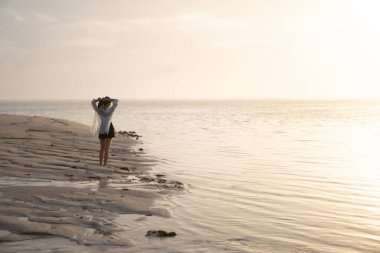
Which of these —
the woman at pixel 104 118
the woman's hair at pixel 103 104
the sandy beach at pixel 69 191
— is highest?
the woman's hair at pixel 103 104

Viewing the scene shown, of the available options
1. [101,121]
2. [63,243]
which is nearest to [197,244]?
[63,243]

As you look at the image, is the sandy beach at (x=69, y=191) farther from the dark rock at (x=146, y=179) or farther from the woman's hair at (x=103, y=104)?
the woman's hair at (x=103, y=104)

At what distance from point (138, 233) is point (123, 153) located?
14358 millimetres

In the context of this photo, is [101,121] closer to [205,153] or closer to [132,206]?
[132,206]

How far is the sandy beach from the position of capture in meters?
7.50

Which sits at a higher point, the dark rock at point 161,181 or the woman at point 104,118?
the woman at point 104,118

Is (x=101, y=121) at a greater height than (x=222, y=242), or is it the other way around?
(x=101, y=121)

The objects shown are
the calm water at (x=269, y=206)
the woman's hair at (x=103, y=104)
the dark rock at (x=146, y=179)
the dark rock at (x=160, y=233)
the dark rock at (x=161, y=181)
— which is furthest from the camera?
the woman's hair at (x=103, y=104)

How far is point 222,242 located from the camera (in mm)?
7410

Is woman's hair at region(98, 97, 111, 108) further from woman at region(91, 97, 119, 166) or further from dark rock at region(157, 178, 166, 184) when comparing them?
dark rock at region(157, 178, 166, 184)

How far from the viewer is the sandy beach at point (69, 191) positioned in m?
7.50

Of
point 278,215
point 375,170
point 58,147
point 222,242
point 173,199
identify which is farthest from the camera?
point 58,147

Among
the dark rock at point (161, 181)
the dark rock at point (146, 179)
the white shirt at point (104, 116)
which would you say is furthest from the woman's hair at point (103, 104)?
the dark rock at point (161, 181)

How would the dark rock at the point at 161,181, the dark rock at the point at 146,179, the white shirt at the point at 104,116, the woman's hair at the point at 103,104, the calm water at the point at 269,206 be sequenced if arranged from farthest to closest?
the woman's hair at the point at 103,104 → the white shirt at the point at 104,116 → the dark rock at the point at 146,179 → the dark rock at the point at 161,181 → the calm water at the point at 269,206
